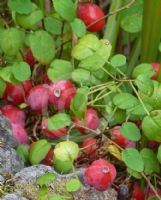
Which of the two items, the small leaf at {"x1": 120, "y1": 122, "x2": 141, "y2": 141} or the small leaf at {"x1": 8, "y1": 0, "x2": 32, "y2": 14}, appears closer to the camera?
the small leaf at {"x1": 120, "y1": 122, "x2": 141, "y2": 141}

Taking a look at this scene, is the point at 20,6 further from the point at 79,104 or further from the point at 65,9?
the point at 79,104

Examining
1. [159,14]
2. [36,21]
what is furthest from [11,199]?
[159,14]

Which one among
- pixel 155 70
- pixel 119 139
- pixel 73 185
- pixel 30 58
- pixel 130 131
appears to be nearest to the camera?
pixel 73 185

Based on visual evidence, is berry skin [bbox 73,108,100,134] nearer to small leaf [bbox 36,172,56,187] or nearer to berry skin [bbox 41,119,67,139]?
berry skin [bbox 41,119,67,139]

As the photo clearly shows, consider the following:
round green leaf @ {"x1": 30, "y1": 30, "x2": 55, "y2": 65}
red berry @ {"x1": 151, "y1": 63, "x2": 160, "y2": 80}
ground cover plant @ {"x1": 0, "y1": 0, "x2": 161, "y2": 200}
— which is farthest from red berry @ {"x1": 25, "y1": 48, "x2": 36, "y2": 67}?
red berry @ {"x1": 151, "y1": 63, "x2": 160, "y2": 80}

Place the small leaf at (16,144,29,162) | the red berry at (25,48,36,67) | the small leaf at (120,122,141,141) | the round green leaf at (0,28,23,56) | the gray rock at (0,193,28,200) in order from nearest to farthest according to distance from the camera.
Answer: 1. the gray rock at (0,193,28,200)
2. the small leaf at (120,122,141,141)
3. the small leaf at (16,144,29,162)
4. the round green leaf at (0,28,23,56)
5. the red berry at (25,48,36,67)

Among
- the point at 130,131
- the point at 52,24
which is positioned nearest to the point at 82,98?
the point at 130,131

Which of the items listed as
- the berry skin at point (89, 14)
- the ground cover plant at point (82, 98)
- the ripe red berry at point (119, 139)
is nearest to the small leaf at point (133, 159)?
the ground cover plant at point (82, 98)
